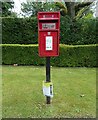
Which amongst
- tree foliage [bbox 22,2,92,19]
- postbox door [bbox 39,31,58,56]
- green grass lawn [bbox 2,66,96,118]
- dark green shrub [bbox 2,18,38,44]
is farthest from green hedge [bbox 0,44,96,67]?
postbox door [bbox 39,31,58,56]

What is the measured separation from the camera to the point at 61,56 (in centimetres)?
1023

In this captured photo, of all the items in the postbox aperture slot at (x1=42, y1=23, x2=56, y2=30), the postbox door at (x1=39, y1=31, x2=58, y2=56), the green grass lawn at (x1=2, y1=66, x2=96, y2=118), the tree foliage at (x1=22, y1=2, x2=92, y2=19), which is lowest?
the green grass lawn at (x1=2, y1=66, x2=96, y2=118)

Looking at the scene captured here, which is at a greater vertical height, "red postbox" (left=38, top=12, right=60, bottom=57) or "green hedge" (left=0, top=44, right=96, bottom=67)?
"red postbox" (left=38, top=12, right=60, bottom=57)

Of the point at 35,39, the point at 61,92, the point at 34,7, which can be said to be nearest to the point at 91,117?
the point at 61,92

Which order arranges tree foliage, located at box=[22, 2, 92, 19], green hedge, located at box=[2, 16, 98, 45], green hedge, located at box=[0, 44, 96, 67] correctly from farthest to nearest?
tree foliage, located at box=[22, 2, 92, 19] → green hedge, located at box=[2, 16, 98, 45] → green hedge, located at box=[0, 44, 96, 67]

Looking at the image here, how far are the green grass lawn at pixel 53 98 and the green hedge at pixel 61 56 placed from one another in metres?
2.24

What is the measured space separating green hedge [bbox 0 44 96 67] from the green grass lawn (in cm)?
224

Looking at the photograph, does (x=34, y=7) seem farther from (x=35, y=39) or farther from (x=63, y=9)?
(x=35, y=39)

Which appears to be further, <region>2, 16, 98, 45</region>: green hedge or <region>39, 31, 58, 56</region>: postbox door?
<region>2, 16, 98, 45</region>: green hedge

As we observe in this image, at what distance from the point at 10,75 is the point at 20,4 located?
10577 mm

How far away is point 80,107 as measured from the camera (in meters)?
4.75

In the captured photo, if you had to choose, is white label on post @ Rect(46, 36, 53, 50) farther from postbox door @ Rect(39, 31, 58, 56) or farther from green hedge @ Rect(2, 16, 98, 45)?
green hedge @ Rect(2, 16, 98, 45)

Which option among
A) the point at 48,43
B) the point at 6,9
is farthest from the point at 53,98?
the point at 6,9

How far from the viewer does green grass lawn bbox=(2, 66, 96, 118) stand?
4.43 meters
